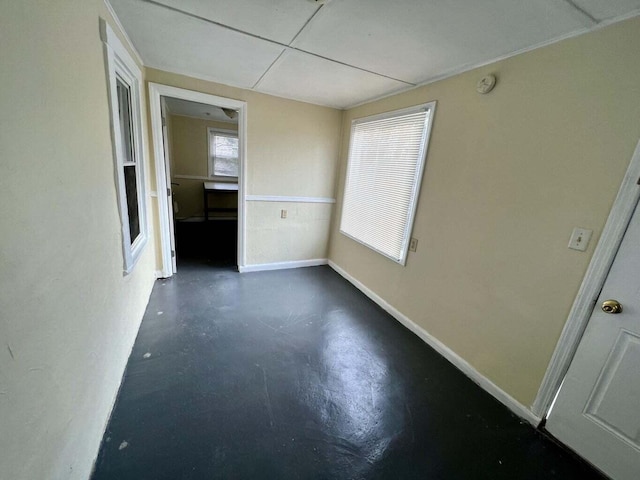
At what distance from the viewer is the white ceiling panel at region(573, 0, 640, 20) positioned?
111 centimetres

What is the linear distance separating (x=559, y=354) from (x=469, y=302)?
563mm

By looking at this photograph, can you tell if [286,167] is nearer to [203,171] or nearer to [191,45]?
[191,45]

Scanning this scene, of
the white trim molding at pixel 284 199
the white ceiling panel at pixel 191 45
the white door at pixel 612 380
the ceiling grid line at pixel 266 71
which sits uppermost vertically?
the ceiling grid line at pixel 266 71

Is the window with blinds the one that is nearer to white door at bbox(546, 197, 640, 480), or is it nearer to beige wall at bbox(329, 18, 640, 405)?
beige wall at bbox(329, 18, 640, 405)

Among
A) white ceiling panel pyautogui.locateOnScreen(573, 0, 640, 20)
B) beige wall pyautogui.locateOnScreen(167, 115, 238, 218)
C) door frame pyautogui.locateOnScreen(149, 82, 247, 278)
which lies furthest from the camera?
beige wall pyautogui.locateOnScreen(167, 115, 238, 218)

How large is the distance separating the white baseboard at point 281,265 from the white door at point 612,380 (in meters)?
2.88

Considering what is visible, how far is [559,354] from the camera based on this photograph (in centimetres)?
146

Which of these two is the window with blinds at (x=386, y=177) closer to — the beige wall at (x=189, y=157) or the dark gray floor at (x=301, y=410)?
the dark gray floor at (x=301, y=410)

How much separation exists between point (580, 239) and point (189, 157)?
6280 millimetres

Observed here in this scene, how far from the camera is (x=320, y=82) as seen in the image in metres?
2.46

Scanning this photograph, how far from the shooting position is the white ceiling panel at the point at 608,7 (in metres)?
1.11

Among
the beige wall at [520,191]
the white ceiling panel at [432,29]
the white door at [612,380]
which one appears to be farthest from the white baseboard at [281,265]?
the white door at [612,380]

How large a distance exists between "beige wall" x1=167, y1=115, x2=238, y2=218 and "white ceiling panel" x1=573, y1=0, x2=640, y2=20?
5874 millimetres

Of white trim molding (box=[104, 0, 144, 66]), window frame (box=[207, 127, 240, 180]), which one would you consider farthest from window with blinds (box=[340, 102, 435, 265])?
window frame (box=[207, 127, 240, 180])
